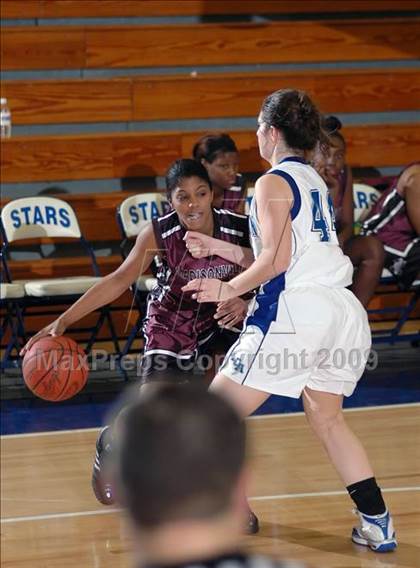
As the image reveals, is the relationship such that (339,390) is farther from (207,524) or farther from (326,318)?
(207,524)

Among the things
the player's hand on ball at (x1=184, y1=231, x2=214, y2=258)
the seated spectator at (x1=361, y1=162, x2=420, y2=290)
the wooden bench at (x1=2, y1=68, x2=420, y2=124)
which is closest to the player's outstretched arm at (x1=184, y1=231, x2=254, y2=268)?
the player's hand on ball at (x1=184, y1=231, x2=214, y2=258)

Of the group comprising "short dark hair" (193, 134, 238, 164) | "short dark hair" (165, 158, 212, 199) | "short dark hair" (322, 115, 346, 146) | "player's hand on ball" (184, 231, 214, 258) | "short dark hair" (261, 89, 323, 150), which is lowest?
"player's hand on ball" (184, 231, 214, 258)

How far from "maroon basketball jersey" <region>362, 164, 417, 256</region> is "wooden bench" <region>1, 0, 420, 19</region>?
7.83 ft

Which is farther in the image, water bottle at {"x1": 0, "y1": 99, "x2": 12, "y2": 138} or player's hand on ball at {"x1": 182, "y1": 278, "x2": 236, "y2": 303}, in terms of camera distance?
water bottle at {"x1": 0, "y1": 99, "x2": 12, "y2": 138}

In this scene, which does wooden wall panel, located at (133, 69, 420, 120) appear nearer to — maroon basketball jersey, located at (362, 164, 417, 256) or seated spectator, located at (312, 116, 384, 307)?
seated spectator, located at (312, 116, 384, 307)

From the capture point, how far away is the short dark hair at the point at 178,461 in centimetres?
133

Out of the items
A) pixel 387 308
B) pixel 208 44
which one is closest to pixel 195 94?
pixel 208 44

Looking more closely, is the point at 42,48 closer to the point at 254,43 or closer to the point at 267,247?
the point at 254,43

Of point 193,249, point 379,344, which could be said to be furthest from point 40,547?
point 379,344

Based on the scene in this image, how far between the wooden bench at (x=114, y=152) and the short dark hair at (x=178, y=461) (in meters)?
6.65

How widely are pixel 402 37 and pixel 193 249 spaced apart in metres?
5.37

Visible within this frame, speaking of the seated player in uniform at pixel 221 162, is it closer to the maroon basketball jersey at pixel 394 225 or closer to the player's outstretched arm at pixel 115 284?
the maroon basketball jersey at pixel 394 225

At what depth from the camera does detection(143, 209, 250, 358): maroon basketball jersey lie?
14.7ft

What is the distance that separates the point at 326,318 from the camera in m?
3.78
